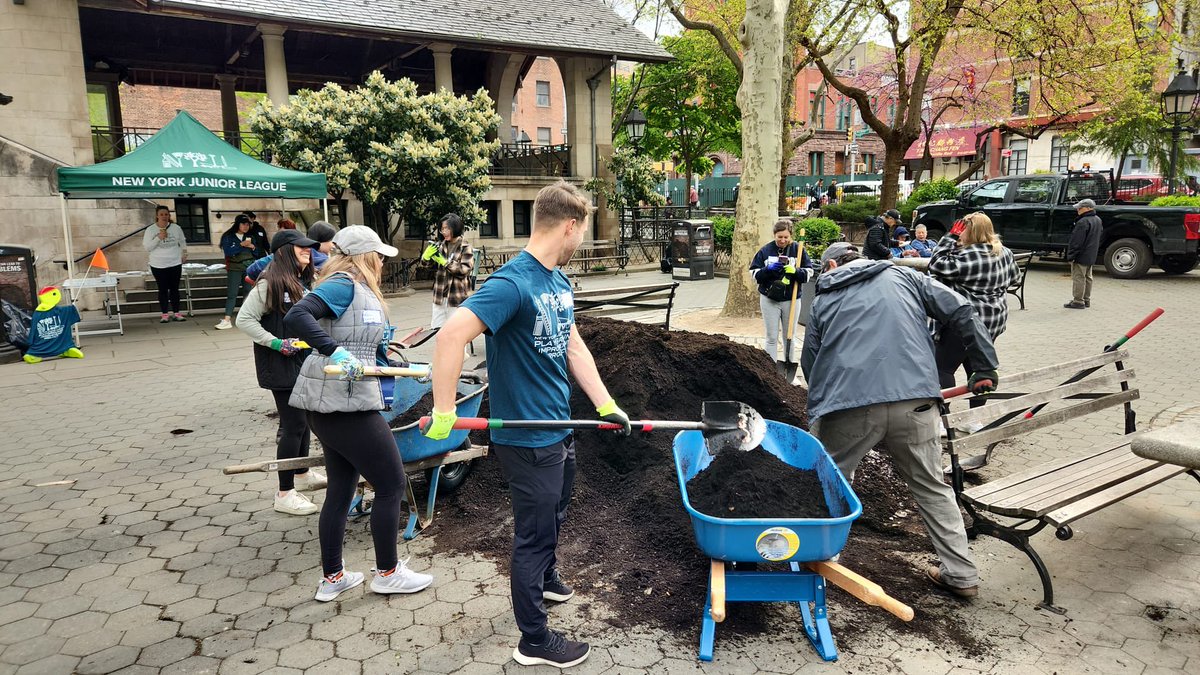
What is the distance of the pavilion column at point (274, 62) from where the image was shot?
55.3 feet

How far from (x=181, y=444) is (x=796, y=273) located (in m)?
5.96

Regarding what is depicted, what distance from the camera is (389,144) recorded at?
15.2m

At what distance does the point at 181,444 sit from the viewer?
20.7ft

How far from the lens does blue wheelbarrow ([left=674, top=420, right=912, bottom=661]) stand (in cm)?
289

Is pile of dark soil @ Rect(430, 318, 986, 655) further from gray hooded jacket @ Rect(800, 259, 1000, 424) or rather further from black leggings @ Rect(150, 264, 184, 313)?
black leggings @ Rect(150, 264, 184, 313)

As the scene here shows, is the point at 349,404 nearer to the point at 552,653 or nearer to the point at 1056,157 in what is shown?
the point at 552,653

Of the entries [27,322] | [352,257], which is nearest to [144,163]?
[27,322]

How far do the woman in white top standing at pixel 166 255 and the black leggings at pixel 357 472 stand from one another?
10501 millimetres

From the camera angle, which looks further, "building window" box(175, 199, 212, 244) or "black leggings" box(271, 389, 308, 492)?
"building window" box(175, 199, 212, 244)

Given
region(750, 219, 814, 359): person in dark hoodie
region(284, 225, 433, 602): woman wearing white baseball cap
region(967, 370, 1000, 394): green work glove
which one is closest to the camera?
region(284, 225, 433, 602): woman wearing white baseball cap

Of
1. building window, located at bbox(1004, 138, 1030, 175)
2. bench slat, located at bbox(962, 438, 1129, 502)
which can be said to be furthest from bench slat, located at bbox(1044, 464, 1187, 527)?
building window, located at bbox(1004, 138, 1030, 175)

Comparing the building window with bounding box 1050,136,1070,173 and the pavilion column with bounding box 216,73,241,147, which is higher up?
the pavilion column with bounding box 216,73,241,147

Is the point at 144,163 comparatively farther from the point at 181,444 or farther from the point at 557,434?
the point at 557,434

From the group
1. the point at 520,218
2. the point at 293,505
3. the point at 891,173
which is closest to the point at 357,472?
the point at 293,505
